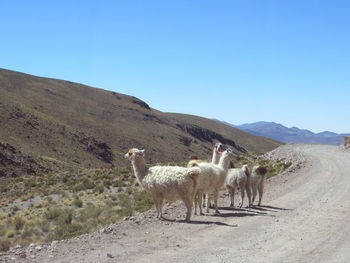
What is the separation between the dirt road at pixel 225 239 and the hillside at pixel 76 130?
41.6m

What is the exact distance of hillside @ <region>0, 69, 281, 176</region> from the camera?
6056cm

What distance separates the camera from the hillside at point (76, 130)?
199ft

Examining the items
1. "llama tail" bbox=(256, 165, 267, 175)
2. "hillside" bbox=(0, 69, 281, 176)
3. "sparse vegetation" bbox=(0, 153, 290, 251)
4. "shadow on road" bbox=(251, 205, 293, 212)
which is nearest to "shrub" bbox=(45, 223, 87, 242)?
"sparse vegetation" bbox=(0, 153, 290, 251)

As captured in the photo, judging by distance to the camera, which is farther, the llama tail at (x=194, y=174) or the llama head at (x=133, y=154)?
the llama head at (x=133, y=154)

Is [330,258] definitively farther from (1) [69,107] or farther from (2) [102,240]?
(1) [69,107]

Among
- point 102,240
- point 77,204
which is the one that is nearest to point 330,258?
point 102,240

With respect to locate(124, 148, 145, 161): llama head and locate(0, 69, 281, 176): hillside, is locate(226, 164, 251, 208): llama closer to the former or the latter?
locate(124, 148, 145, 161): llama head

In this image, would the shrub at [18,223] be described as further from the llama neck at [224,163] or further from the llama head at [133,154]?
the llama neck at [224,163]

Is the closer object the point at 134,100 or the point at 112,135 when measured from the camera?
the point at 112,135

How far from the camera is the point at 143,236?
10180 mm

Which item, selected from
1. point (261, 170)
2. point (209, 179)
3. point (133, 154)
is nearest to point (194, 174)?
point (209, 179)

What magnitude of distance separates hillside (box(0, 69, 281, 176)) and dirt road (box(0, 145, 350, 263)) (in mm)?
41590

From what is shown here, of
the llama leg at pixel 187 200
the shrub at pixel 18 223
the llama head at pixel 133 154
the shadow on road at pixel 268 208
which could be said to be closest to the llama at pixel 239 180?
the shadow on road at pixel 268 208

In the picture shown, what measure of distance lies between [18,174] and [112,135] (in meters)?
42.2
